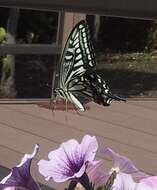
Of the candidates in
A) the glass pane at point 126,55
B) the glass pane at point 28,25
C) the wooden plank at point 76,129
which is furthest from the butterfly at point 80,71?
the glass pane at point 126,55

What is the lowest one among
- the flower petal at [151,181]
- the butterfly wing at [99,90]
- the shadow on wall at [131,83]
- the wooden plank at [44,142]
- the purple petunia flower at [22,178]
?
the wooden plank at [44,142]

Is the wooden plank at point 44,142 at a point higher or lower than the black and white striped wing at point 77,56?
lower

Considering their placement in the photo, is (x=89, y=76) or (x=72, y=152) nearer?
(x=72, y=152)

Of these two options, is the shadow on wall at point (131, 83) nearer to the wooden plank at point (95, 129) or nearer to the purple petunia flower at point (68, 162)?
the wooden plank at point (95, 129)

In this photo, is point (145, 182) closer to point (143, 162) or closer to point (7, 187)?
point (7, 187)

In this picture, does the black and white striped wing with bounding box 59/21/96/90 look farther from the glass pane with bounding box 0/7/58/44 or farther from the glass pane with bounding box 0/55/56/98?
the glass pane with bounding box 0/7/58/44

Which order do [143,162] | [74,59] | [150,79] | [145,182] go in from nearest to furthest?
[145,182]
[74,59]
[143,162]
[150,79]

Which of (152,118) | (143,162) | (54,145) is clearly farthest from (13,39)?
(143,162)
